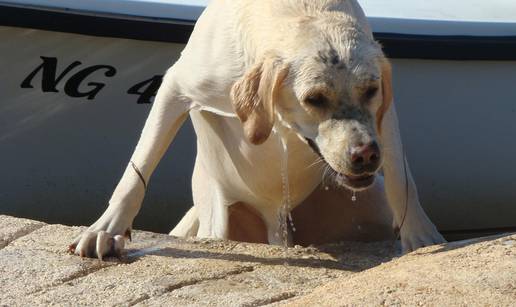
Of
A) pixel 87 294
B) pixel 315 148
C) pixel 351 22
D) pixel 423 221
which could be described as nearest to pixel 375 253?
pixel 423 221

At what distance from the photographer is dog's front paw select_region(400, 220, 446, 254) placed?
504 centimetres

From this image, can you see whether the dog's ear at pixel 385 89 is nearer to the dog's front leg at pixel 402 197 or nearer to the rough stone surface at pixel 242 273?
the dog's front leg at pixel 402 197

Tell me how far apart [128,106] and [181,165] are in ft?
1.66

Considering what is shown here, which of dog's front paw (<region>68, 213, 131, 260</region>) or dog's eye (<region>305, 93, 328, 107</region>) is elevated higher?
dog's eye (<region>305, 93, 328, 107</region>)

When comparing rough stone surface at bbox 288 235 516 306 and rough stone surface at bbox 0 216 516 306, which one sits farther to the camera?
rough stone surface at bbox 0 216 516 306

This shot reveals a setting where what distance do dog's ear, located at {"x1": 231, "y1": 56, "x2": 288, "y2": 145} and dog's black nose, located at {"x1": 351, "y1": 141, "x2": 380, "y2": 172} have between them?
15.3 inches

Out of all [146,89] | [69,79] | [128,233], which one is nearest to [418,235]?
[128,233]

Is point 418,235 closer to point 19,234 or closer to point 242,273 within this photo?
point 242,273

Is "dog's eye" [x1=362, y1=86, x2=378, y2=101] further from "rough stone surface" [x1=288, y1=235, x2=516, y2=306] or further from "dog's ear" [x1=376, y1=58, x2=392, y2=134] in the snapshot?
"rough stone surface" [x1=288, y1=235, x2=516, y2=306]

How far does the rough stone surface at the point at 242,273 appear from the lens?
12.1 feet

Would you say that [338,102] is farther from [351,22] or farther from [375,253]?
[375,253]

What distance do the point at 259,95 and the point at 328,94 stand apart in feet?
0.96

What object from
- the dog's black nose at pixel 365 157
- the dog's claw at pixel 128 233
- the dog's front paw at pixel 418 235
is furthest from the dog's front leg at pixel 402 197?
the dog's claw at pixel 128 233

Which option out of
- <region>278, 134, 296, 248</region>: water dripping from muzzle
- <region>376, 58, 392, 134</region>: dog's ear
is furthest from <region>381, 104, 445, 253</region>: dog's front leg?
<region>278, 134, 296, 248</region>: water dripping from muzzle
